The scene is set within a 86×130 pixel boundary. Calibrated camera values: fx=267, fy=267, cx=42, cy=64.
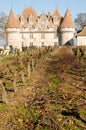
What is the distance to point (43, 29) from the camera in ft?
238

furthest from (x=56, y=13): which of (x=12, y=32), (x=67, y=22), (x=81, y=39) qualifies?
(x=12, y=32)

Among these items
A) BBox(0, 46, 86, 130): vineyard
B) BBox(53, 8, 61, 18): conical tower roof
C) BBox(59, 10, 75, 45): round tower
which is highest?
BBox(53, 8, 61, 18): conical tower roof

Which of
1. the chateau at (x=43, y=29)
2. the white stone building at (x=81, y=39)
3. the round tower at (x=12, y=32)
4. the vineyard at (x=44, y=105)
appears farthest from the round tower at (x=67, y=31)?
the vineyard at (x=44, y=105)

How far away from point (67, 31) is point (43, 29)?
6998 mm

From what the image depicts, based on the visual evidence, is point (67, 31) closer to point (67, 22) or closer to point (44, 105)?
point (67, 22)

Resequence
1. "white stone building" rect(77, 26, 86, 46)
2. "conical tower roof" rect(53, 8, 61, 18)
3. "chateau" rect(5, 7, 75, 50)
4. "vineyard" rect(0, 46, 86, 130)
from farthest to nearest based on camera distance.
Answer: "conical tower roof" rect(53, 8, 61, 18), "chateau" rect(5, 7, 75, 50), "white stone building" rect(77, 26, 86, 46), "vineyard" rect(0, 46, 86, 130)

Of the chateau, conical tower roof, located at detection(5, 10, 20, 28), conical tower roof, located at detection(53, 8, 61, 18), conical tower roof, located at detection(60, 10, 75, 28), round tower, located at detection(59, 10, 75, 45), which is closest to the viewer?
conical tower roof, located at detection(5, 10, 20, 28)

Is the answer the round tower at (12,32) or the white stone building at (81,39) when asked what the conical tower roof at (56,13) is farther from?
the round tower at (12,32)

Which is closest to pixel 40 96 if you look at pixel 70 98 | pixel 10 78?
pixel 70 98

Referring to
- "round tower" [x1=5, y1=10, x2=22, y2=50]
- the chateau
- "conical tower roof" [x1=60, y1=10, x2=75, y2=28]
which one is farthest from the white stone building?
"round tower" [x1=5, y1=10, x2=22, y2=50]

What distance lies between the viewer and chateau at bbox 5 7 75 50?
69.9m

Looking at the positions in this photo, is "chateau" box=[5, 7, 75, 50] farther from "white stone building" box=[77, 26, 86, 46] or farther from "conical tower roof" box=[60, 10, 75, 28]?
"white stone building" box=[77, 26, 86, 46]

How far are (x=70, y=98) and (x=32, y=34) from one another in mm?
61465

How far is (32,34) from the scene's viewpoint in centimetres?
7169
